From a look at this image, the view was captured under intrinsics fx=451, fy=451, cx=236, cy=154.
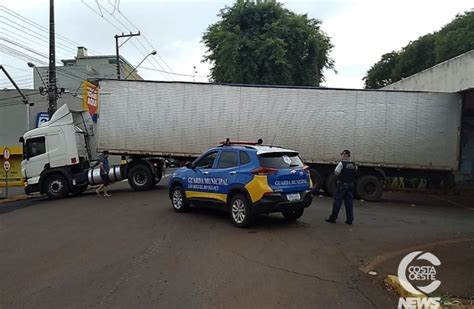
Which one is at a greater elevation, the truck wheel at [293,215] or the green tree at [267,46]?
the green tree at [267,46]

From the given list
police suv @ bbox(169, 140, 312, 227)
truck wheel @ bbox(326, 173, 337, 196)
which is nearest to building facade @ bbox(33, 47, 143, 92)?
truck wheel @ bbox(326, 173, 337, 196)

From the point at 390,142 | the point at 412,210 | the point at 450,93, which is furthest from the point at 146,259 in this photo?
the point at 450,93

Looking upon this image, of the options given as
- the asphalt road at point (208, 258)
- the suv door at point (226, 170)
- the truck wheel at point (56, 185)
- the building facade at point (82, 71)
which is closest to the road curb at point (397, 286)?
the asphalt road at point (208, 258)

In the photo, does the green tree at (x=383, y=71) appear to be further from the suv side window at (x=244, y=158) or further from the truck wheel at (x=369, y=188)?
the suv side window at (x=244, y=158)

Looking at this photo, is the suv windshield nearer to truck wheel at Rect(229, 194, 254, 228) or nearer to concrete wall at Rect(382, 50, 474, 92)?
truck wheel at Rect(229, 194, 254, 228)

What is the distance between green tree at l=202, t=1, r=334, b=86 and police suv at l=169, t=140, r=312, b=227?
18.0 metres

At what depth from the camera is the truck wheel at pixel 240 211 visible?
9852mm

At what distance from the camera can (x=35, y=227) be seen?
36.4 ft

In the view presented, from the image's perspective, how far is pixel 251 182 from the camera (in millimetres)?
9812

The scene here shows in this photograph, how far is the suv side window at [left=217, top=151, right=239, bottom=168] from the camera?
10505 mm

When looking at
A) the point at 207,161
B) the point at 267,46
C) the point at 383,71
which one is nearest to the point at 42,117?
the point at 267,46

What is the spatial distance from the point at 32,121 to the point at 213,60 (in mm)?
19330

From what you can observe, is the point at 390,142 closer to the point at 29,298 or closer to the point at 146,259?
the point at 146,259
